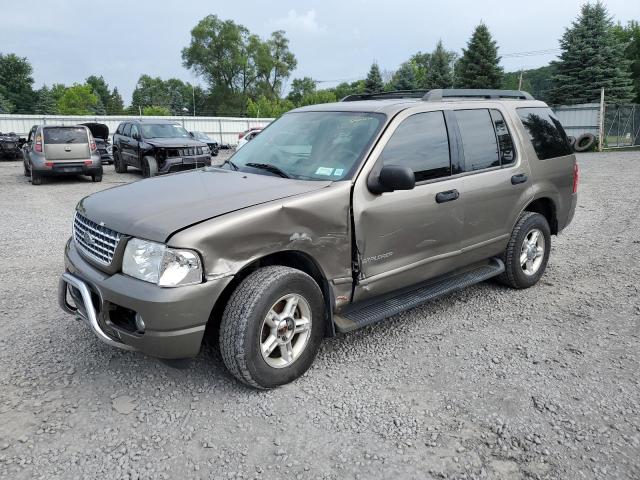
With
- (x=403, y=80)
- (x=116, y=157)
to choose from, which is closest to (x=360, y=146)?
(x=116, y=157)

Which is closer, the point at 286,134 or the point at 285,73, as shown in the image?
the point at 286,134

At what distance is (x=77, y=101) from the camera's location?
84.5m

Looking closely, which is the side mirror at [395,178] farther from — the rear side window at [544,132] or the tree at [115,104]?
the tree at [115,104]

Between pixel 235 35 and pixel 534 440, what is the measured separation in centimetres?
8684

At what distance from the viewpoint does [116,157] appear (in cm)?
1805

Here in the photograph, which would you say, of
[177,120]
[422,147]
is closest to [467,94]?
[422,147]

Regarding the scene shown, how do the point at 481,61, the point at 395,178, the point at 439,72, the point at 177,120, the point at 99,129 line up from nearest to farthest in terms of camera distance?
the point at 395,178 → the point at 99,129 → the point at 177,120 → the point at 481,61 → the point at 439,72

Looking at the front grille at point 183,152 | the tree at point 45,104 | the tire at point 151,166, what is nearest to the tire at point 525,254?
the front grille at point 183,152

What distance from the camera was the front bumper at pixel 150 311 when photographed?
2.96 meters

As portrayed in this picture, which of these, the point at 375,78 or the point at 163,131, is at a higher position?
the point at 375,78

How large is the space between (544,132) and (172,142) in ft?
39.3

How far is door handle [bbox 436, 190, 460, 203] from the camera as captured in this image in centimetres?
416

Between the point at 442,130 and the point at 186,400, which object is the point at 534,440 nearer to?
the point at 186,400

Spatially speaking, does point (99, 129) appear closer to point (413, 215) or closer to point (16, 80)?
point (413, 215)
